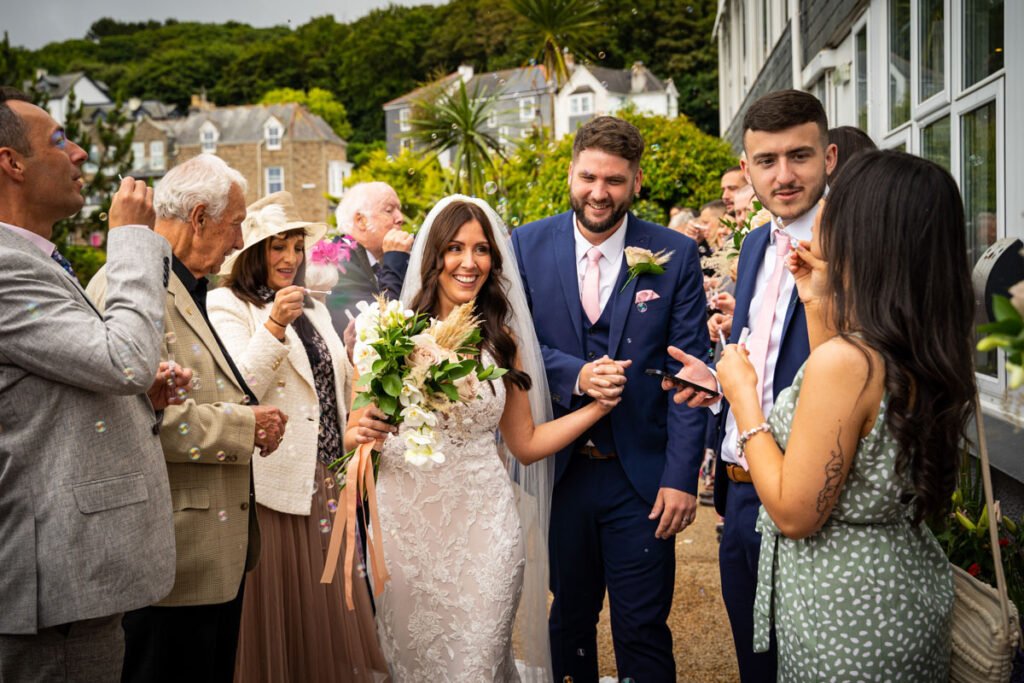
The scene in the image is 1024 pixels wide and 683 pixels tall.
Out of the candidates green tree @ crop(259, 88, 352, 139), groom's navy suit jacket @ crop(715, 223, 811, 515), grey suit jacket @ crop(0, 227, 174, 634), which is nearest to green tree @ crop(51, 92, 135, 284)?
groom's navy suit jacket @ crop(715, 223, 811, 515)

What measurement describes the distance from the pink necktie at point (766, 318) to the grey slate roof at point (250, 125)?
64.3m

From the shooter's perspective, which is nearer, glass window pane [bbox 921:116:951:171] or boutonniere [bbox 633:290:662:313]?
boutonniere [bbox 633:290:662:313]

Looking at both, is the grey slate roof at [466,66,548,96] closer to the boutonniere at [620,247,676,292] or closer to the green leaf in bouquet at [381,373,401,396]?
the boutonniere at [620,247,676,292]

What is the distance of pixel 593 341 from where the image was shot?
387cm

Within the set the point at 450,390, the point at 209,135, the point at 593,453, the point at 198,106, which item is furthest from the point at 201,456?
the point at 198,106

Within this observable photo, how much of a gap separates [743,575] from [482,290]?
162cm

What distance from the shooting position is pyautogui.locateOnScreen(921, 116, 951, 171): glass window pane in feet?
17.5

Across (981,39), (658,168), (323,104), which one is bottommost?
(981,39)

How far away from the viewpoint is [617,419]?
12.3 feet

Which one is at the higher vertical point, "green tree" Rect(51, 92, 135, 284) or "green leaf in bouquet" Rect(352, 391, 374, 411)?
"green tree" Rect(51, 92, 135, 284)

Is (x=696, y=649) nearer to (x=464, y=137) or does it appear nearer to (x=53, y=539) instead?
(x=53, y=539)

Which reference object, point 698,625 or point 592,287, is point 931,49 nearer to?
point 592,287

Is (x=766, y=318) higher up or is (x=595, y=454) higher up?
(x=766, y=318)

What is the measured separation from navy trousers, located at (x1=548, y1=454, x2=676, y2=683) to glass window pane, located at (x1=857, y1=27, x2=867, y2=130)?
5526mm
